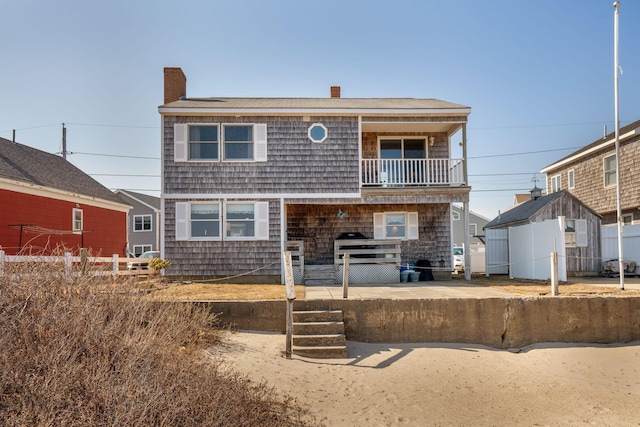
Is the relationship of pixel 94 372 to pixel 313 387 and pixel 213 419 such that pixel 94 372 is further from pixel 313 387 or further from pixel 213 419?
pixel 313 387

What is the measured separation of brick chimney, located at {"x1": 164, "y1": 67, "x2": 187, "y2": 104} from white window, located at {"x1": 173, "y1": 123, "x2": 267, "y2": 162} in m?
2.85

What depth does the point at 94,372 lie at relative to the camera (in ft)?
15.4

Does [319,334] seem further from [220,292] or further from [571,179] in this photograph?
[571,179]

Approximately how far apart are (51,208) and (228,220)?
8161 mm

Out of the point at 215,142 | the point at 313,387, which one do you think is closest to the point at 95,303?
the point at 313,387

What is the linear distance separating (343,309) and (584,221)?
11.5 m

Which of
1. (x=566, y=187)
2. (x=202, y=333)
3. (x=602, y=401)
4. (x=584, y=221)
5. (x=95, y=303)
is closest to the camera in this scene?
(x=95, y=303)

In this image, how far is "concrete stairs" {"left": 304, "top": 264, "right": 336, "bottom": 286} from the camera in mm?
14164

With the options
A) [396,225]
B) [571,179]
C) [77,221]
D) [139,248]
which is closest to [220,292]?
[396,225]

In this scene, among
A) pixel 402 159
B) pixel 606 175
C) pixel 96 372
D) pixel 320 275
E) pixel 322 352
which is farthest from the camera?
pixel 606 175

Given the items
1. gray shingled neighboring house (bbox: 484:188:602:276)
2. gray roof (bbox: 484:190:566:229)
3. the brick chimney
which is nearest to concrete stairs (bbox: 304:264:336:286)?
gray shingled neighboring house (bbox: 484:188:602:276)

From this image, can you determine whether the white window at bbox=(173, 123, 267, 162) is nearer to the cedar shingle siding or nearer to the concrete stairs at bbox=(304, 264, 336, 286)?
the cedar shingle siding

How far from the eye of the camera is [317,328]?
9.21 meters

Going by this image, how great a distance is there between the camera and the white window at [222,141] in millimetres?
15012
